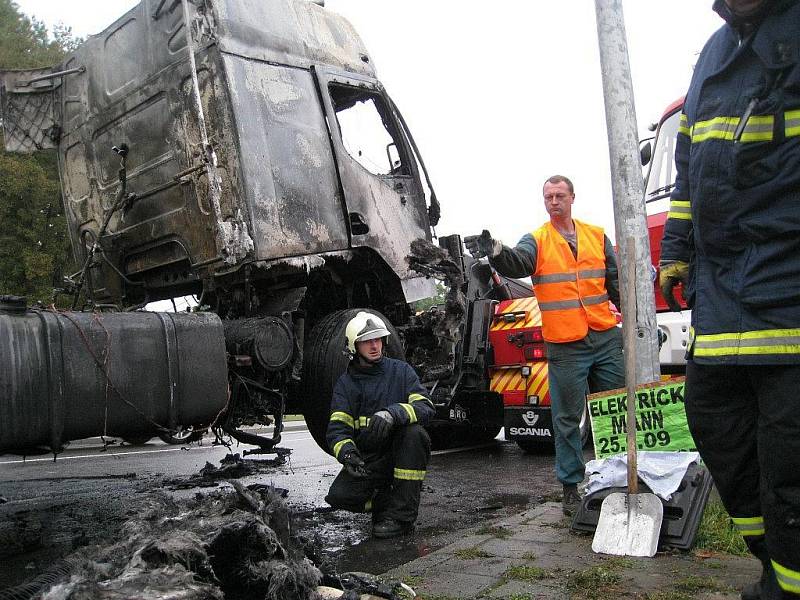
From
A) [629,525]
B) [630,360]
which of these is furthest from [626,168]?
[629,525]

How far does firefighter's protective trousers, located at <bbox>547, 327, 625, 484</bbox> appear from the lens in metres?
4.24

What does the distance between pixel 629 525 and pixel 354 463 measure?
4.83ft

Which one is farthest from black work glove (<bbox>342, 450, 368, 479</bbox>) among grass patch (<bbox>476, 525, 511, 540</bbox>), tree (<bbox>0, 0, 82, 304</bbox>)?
tree (<bbox>0, 0, 82, 304</bbox>)

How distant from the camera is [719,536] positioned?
3.37 m

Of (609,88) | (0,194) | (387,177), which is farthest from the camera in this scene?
(0,194)

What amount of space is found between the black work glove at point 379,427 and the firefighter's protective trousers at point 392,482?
0.47 ft

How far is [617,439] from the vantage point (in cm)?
381

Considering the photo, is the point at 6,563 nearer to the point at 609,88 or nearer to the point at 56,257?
the point at 609,88

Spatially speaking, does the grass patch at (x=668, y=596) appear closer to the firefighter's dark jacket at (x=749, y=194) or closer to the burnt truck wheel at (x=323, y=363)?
the firefighter's dark jacket at (x=749, y=194)

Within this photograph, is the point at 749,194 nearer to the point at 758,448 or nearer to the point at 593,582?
the point at 758,448

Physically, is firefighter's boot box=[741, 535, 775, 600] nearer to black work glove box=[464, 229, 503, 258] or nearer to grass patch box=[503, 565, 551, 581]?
grass patch box=[503, 565, 551, 581]

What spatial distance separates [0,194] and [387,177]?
1110cm

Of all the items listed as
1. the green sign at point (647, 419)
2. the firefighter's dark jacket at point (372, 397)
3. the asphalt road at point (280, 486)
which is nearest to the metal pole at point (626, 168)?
the green sign at point (647, 419)

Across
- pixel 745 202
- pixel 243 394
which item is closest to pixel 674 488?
pixel 745 202
